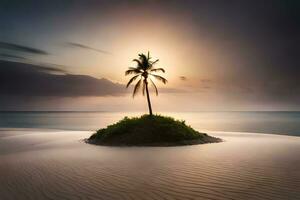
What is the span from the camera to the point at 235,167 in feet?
44.0

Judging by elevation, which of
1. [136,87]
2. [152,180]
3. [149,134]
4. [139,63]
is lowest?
[152,180]

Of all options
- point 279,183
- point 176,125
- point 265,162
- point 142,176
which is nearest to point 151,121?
point 176,125

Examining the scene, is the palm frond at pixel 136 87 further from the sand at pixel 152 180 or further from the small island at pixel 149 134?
the sand at pixel 152 180

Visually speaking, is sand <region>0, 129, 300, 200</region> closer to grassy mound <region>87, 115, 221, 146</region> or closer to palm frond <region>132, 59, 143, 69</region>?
grassy mound <region>87, 115, 221, 146</region>

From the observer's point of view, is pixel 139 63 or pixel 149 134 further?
pixel 139 63

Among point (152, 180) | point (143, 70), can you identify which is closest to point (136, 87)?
point (143, 70)

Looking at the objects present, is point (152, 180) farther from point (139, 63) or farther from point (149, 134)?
point (139, 63)

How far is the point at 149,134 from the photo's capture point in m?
29.3

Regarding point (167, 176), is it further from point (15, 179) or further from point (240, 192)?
point (15, 179)

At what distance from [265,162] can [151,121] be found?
17.5 metres

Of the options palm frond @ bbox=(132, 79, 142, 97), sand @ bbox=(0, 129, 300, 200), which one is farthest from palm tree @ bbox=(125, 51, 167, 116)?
sand @ bbox=(0, 129, 300, 200)

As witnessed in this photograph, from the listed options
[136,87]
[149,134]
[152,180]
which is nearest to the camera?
[152,180]

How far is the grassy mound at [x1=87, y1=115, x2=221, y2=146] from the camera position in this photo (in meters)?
28.4

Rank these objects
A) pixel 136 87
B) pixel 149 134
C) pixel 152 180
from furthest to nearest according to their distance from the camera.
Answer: pixel 136 87 < pixel 149 134 < pixel 152 180
